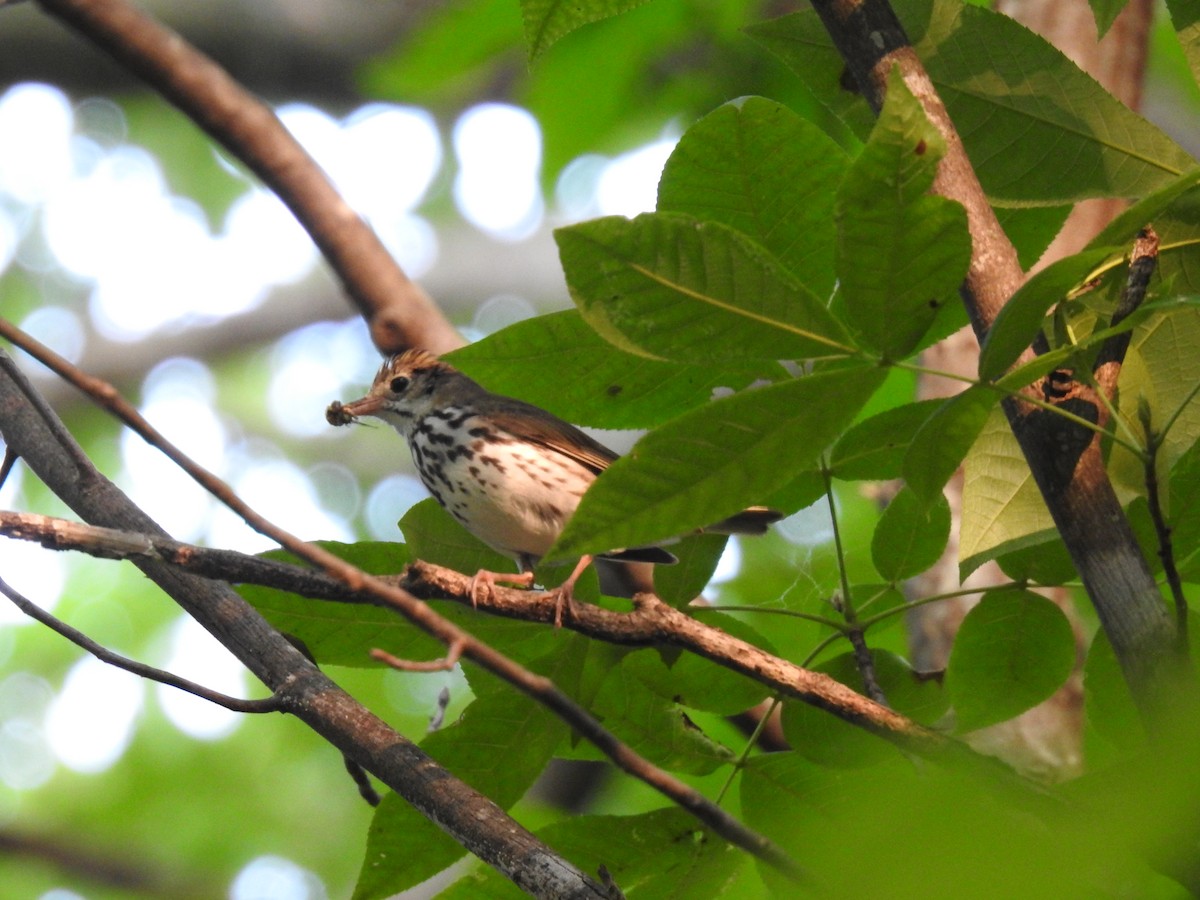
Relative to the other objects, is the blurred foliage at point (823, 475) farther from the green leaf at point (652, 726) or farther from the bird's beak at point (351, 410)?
the bird's beak at point (351, 410)

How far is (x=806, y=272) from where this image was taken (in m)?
1.38

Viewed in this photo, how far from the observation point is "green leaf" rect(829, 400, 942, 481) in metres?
1.36

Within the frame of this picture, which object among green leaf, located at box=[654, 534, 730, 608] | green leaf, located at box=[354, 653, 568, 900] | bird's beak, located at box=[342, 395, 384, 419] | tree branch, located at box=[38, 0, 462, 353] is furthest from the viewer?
bird's beak, located at box=[342, 395, 384, 419]

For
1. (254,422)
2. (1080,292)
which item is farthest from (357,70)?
(1080,292)

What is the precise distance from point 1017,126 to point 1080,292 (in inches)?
10.2

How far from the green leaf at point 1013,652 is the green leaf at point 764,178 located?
44 cm

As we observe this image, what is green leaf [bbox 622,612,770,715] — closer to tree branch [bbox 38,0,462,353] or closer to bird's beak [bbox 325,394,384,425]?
tree branch [bbox 38,0,462,353]

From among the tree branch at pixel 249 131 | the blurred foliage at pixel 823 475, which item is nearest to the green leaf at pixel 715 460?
the blurred foliage at pixel 823 475

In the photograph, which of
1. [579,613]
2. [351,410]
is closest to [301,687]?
[579,613]

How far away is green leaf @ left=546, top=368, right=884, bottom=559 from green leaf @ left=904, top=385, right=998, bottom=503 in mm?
82

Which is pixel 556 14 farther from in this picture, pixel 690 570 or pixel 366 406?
pixel 366 406

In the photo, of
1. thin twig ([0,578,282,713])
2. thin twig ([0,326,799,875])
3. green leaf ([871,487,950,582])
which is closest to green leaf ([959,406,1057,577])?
green leaf ([871,487,950,582])

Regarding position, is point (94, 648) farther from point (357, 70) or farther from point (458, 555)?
point (357, 70)

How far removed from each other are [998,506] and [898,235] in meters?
0.44
